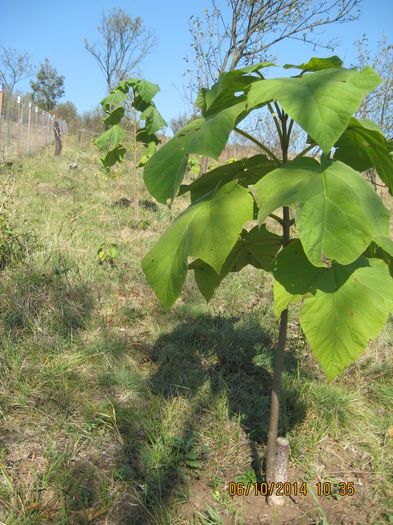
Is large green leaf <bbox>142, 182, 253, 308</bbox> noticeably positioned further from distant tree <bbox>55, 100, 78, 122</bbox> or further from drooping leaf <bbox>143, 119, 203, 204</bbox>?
distant tree <bbox>55, 100, 78, 122</bbox>

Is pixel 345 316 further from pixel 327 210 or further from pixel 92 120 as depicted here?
pixel 92 120

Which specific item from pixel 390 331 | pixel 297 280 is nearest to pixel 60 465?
pixel 297 280

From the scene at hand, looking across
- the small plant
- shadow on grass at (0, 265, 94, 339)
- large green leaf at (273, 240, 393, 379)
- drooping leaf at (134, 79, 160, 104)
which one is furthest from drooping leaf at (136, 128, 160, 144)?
large green leaf at (273, 240, 393, 379)

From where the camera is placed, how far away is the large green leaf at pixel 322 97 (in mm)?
926

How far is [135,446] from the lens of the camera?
6.47ft

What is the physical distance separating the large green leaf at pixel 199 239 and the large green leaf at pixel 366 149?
0.40 m

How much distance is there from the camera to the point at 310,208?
0.99 meters

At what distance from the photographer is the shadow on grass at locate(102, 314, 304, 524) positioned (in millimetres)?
1803

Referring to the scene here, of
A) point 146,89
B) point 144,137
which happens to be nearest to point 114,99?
point 146,89

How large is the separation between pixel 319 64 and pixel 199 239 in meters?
0.59

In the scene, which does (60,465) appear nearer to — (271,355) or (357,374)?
(271,355)

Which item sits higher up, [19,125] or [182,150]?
[19,125]

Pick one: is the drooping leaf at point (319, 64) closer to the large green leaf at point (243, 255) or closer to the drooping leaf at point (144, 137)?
the large green leaf at point (243, 255)

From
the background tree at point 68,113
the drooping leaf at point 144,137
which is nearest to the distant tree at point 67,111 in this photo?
the background tree at point 68,113
